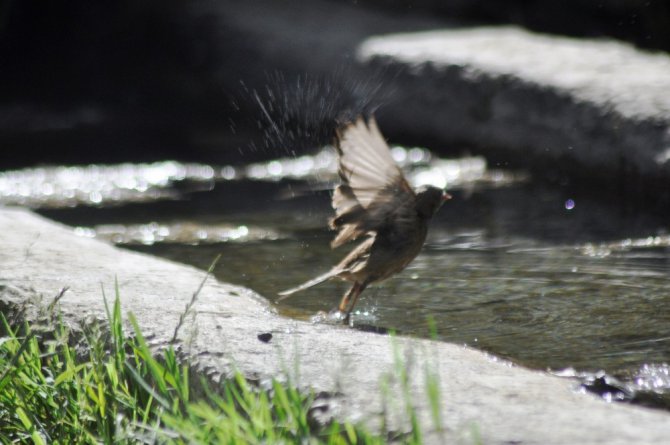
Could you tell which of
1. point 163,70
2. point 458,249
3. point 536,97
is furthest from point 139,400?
point 163,70

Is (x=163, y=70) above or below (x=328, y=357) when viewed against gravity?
above

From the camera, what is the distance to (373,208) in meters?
4.18

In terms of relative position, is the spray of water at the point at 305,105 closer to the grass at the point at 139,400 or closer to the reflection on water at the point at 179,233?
the reflection on water at the point at 179,233

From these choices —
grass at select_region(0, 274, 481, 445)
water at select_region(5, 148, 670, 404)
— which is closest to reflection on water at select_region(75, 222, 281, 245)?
water at select_region(5, 148, 670, 404)

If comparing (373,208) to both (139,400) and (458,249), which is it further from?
(458,249)

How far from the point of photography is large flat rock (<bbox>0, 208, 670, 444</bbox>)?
2430 millimetres

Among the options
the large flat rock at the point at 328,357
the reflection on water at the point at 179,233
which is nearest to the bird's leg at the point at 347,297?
the large flat rock at the point at 328,357

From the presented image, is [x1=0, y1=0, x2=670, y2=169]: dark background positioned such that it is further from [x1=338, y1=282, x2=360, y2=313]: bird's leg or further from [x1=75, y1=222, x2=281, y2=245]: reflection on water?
[x1=338, y1=282, x2=360, y2=313]: bird's leg

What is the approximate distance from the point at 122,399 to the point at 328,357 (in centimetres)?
55

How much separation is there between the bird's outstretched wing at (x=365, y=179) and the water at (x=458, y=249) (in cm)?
46

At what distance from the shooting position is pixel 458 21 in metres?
12.1

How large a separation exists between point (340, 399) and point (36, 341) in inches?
42.7

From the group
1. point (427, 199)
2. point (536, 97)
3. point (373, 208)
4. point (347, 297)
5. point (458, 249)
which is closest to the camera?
point (373, 208)

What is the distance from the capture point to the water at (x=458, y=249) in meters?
4.11
